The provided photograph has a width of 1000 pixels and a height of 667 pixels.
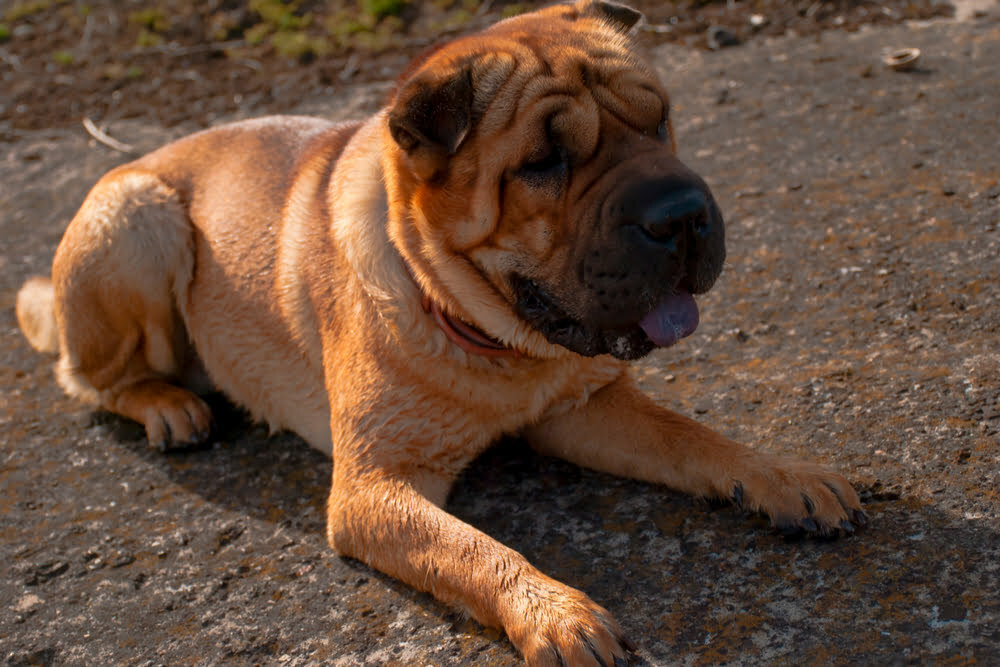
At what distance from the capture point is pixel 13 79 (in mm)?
8570

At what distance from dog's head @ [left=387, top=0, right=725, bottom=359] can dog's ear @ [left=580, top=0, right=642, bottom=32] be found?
0.45 m

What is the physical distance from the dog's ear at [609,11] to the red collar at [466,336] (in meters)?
1.20

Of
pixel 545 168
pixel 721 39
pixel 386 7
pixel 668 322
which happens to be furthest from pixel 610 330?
pixel 386 7

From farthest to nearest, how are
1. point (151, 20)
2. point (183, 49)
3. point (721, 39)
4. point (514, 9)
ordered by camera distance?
point (151, 20) < point (183, 49) < point (514, 9) < point (721, 39)

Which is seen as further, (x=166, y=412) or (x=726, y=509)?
(x=166, y=412)

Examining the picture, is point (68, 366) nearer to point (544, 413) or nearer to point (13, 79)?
point (544, 413)

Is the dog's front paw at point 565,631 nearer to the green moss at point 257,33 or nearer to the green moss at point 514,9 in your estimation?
the green moss at point 514,9

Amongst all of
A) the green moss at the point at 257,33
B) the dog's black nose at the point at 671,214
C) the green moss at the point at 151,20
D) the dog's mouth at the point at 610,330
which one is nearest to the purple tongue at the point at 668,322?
the dog's mouth at the point at 610,330

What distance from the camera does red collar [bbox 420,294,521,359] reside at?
123 inches

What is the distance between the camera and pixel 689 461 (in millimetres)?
3102

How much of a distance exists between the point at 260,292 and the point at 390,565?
1346mm

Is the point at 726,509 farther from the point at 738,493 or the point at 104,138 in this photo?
the point at 104,138

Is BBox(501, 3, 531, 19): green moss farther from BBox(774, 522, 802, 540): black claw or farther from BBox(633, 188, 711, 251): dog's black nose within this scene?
BBox(774, 522, 802, 540): black claw

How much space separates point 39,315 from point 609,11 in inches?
125
